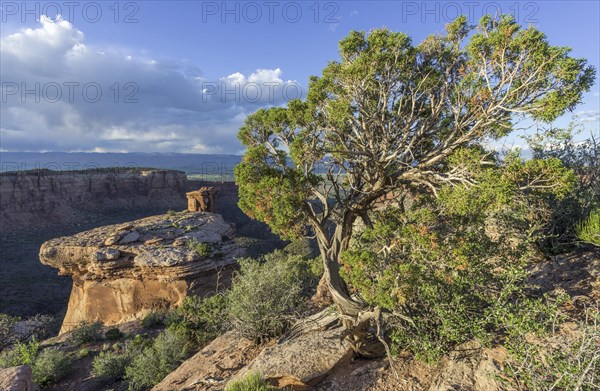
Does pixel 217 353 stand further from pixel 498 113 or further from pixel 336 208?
pixel 498 113

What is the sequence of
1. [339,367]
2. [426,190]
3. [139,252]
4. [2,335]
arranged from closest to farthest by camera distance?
[339,367] → [426,190] → [2,335] → [139,252]

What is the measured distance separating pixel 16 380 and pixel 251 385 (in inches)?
308

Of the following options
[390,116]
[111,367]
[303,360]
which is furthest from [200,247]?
[390,116]

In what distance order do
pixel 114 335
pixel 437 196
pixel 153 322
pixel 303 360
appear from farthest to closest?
pixel 153 322, pixel 114 335, pixel 303 360, pixel 437 196

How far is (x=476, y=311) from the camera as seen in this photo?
764cm

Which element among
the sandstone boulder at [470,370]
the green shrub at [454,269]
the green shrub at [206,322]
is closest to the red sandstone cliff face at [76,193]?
the green shrub at [206,322]

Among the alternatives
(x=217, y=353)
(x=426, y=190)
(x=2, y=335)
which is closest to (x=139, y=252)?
(x=2, y=335)

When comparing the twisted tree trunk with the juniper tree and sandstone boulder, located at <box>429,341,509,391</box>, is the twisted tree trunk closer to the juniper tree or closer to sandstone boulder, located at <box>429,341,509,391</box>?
the juniper tree

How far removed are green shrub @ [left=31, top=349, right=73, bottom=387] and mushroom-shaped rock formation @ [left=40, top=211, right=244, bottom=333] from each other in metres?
9.44

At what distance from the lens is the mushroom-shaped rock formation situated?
957 inches

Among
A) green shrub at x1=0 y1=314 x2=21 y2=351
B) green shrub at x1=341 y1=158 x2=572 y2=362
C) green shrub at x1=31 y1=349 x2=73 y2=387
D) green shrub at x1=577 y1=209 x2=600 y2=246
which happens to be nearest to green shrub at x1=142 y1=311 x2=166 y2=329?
green shrub at x1=31 y1=349 x2=73 y2=387

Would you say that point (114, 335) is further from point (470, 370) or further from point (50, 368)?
point (470, 370)

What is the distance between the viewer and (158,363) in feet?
41.7

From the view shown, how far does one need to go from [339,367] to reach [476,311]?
3825mm
